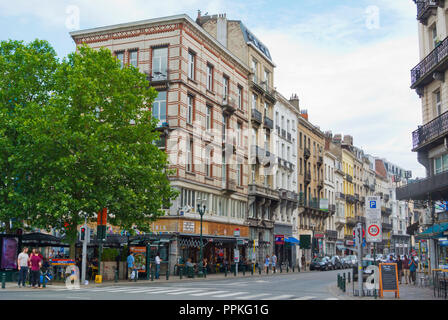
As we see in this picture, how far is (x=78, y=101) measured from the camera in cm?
2711

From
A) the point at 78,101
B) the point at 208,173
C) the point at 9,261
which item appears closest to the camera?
the point at 9,261

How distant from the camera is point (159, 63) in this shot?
3975 cm

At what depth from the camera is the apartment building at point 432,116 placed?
25047 mm

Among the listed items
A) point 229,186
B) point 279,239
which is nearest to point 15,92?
point 229,186

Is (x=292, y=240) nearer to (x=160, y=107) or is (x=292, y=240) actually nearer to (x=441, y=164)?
(x=160, y=107)

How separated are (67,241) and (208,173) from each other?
55.9ft

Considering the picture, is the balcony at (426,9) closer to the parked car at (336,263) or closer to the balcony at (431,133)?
the balcony at (431,133)

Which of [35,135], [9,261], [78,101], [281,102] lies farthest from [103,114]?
[281,102]

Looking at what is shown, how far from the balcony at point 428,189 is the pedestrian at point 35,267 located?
1732cm

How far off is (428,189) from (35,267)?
17694mm

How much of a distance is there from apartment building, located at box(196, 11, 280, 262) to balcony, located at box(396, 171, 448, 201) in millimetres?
23756

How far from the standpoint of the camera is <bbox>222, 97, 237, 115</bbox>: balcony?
45.3 meters
